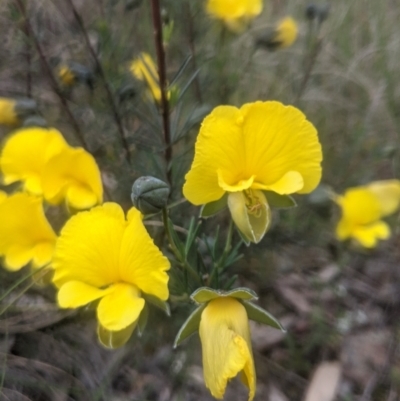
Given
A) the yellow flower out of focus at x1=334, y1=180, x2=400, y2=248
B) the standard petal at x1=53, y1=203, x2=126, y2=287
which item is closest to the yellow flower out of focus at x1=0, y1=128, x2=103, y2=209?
the standard petal at x1=53, y1=203, x2=126, y2=287

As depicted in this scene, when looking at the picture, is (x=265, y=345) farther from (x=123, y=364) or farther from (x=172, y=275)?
(x=172, y=275)

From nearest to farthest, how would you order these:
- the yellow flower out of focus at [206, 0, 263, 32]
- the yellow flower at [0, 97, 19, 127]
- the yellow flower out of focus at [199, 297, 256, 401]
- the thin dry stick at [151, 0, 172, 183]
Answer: the yellow flower out of focus at [199, 297, 256, 401] < the thin dry stick at [151, 0, 172, 183] < the yellow flower at [0, 97, 19, 127] < the yellow flower out of focus at [206, 0, 263, 32]

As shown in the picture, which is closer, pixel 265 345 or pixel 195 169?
pixel 195 169


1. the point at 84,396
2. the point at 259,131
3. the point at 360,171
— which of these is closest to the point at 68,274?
the point at 259,131

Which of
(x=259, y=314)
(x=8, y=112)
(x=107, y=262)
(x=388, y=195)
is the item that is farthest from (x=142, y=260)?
(x=388, y=195)

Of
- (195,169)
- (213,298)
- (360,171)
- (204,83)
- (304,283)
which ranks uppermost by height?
(195,169)

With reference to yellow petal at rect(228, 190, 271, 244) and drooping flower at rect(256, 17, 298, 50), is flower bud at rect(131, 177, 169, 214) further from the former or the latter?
drooping flower at rect(256, 17, 298, 50)
